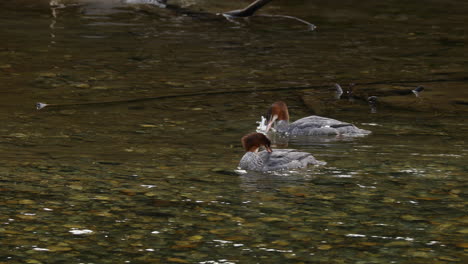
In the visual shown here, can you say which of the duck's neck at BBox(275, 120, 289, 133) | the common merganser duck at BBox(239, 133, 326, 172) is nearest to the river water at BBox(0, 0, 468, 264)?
the common merganser duck at BBox(239, 133, 326, 172)

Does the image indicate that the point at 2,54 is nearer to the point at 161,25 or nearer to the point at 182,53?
the point at 182,53

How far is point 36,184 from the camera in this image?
10930 mm

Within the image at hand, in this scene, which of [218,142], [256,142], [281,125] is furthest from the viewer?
[281,125]

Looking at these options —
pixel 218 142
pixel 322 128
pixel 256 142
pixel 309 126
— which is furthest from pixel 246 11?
pixel 256 142

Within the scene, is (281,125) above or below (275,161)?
below

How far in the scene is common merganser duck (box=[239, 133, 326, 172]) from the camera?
38.4 ft

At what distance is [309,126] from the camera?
14.5 m

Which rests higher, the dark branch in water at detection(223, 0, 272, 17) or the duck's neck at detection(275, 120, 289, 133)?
the dark branch in water at detection(223, 0, 272, 17)

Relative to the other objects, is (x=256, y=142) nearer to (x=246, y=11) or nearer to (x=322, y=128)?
(x=322, y=128)

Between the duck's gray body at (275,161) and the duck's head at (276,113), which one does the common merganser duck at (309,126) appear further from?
the duck's gray body at (275,161)

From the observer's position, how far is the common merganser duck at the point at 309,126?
1424 centimetres

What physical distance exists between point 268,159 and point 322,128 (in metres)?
2.75

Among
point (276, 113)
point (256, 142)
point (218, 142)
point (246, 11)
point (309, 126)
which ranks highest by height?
point (246, 11)

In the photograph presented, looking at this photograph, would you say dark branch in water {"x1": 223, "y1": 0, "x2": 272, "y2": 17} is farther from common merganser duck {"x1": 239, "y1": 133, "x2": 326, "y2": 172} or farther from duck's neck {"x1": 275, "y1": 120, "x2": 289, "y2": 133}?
common merganser duck {"x1": 239, "y1": 133, "x2": 326, "y2": 172}
